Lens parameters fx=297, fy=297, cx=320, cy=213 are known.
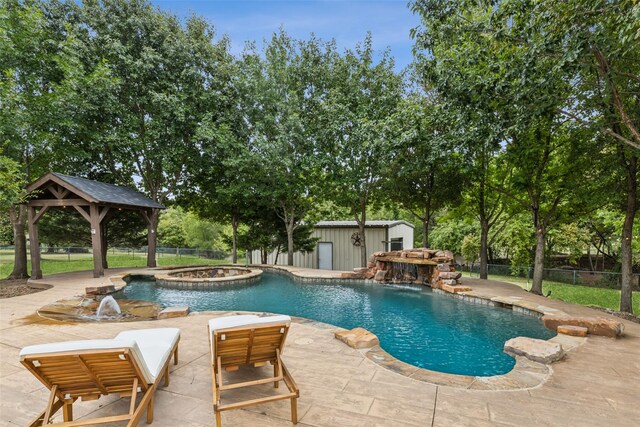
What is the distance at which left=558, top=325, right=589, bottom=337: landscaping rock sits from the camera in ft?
15.6

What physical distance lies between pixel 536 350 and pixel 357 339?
235 cm

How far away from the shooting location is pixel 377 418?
259cm

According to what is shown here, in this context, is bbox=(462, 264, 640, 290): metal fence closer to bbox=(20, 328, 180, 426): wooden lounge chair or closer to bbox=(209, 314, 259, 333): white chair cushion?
bbox=(209, 314, 259, 333): white chair cushion

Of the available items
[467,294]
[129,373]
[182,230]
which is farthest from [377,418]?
[182,230]

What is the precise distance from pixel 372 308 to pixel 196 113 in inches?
460

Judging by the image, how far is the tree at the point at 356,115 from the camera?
13.1 meters

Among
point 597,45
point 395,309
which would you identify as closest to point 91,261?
point 395,309

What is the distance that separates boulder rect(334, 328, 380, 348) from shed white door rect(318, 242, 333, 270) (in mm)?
13570

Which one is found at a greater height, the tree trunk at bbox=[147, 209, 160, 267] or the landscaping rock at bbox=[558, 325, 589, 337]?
the tree trunk at bbox=[147, 209, 160, 267]

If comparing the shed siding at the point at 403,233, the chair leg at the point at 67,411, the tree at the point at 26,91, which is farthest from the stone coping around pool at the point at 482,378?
the shed siding at the point at 403,233

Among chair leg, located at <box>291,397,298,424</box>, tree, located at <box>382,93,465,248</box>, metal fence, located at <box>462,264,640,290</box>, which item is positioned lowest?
metal fence, located at <box>462,264,640,290</box>

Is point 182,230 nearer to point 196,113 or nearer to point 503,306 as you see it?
point 196,113

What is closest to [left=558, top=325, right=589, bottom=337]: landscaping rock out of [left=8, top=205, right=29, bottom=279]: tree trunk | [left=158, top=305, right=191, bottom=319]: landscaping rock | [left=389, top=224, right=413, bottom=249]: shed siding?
[left=158, top=305, right=191, bottom=319]: landscaping rock

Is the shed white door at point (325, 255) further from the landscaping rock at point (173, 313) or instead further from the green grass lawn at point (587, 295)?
the landscaping rock at point (173, 313)
